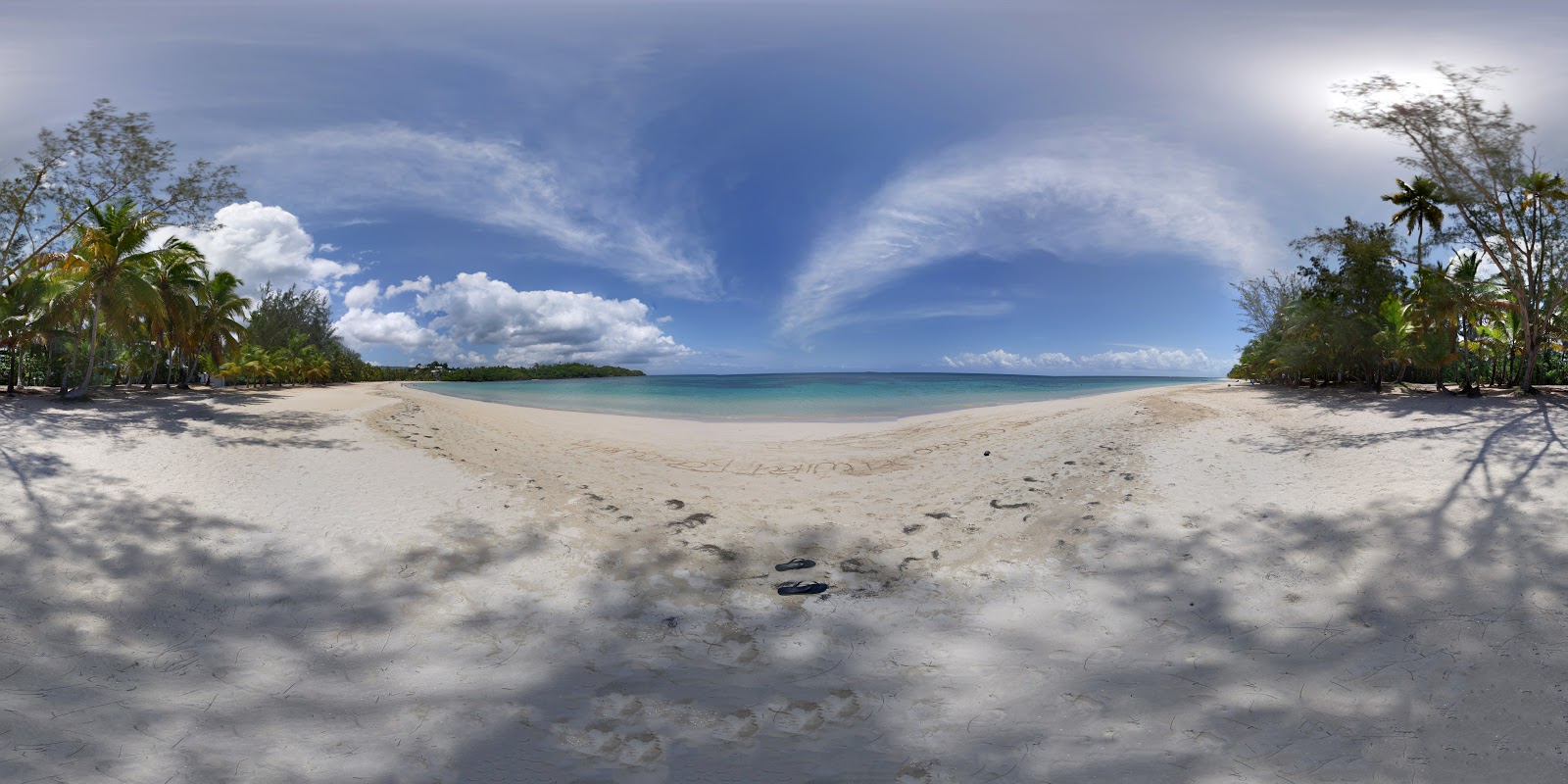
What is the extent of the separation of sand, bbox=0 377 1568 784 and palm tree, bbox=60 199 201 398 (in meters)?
6.72

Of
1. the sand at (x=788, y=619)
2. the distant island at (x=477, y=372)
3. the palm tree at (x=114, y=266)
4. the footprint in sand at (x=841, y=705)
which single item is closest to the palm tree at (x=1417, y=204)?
the sand at (x=788, y=619)

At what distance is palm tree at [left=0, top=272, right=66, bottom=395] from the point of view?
46.4 feet

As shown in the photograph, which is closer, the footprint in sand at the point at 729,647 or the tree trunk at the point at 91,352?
the footprint in sand at the point at 729,647

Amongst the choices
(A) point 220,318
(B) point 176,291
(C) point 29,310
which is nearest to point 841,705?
(C) point 29,310

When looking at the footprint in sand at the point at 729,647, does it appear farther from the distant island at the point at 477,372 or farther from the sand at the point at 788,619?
the distant island at the point at 477,372

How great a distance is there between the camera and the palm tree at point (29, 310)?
14133 mm

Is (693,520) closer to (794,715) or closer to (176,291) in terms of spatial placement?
(794,715)

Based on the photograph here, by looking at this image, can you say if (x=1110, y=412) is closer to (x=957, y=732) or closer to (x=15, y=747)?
(x=957, y=732)

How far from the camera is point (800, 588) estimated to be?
5.30m

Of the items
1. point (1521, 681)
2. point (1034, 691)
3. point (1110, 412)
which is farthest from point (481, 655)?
point (1110, 412)

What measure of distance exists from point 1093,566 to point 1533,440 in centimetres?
758

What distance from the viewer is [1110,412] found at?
13.7 meters

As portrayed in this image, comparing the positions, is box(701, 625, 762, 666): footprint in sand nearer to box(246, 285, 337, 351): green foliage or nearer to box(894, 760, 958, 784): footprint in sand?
box(894, 760, 958, 784): footprint in sand

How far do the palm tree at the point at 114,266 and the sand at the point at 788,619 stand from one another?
6719 mm
